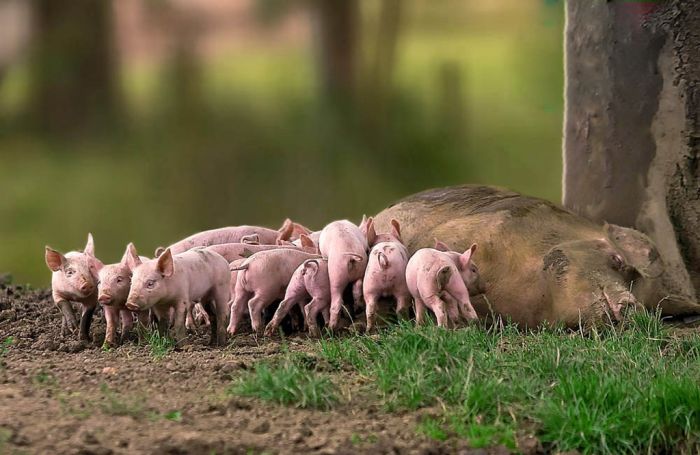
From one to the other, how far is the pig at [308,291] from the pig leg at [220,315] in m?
0.29

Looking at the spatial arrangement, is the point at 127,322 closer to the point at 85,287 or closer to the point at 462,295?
the point at 85,287

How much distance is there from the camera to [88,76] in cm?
1198

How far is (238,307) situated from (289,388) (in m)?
1.89

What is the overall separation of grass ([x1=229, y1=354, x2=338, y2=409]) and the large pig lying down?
1.67 meters

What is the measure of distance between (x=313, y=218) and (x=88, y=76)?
280cm

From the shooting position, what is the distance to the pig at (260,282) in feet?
20.2

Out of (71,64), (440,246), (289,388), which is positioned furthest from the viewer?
(71,64)

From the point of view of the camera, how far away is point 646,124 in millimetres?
6957

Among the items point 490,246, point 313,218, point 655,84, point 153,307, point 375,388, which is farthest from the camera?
point 313,218

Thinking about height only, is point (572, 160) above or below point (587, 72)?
below

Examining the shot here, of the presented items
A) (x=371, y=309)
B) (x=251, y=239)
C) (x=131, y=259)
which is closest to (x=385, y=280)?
(x=371, y=309)

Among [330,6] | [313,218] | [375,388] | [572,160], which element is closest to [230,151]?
[313,218]

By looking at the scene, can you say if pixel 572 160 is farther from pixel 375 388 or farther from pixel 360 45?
pixel 360 45

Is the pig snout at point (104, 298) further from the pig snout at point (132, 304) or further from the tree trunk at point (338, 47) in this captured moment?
the tree trunk at point (338, 47)
